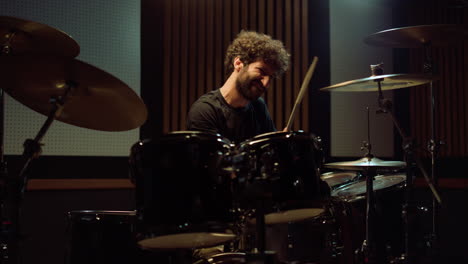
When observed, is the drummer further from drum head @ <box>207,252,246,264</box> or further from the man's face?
drum head @ <box>207,252,246,264</box>

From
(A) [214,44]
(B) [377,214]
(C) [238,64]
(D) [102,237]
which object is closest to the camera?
(D) [102,237]

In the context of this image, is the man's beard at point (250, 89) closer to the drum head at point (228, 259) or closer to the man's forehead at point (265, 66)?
the man's forehead at point (265, 66)

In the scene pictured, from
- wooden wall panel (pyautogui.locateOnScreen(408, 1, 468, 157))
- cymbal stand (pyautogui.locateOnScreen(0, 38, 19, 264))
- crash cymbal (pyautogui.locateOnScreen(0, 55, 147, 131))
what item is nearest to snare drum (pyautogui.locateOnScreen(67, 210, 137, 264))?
cymbal stand (pyautogui.locateOnScreen(0, 38, 19, 264))

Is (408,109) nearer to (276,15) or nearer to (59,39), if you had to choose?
(276,15)

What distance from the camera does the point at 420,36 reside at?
10.8 ft

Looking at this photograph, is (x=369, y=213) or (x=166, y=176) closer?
(x=166, y=176)

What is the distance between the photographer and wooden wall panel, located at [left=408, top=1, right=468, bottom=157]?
4.82 meters

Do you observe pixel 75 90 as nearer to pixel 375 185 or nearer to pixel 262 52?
pixel 262 52

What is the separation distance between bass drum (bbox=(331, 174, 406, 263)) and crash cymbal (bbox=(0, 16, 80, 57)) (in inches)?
69.7

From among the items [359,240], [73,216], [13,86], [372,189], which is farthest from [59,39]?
[359,240]

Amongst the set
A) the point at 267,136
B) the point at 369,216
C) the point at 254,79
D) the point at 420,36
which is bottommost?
the point at 369,216

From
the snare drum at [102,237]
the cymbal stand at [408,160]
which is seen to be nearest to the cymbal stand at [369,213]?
the cymbal stand at [408,160]

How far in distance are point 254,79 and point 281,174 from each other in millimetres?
1017

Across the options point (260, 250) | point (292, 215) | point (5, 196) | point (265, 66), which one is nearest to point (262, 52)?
point (265, 66)
